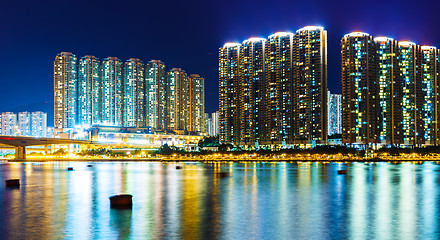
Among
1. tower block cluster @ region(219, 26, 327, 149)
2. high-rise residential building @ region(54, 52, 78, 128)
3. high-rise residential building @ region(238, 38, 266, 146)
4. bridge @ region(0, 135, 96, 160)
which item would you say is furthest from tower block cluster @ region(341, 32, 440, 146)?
high-rise residential building @ region(54, 52, 78, 128)

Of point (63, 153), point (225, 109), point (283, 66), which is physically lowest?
point (63, 153)

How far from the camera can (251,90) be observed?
159 m

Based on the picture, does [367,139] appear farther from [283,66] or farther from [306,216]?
[306,216]

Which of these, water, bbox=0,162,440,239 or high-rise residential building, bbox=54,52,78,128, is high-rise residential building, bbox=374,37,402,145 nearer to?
water, bbox=0,162,440,239

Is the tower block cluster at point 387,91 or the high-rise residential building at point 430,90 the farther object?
the high-rise residential building at point 430,90

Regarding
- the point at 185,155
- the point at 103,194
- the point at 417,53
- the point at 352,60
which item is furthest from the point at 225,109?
the point at 103,194

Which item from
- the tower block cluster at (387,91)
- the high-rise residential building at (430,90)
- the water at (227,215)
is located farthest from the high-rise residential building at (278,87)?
the water at (227,215)

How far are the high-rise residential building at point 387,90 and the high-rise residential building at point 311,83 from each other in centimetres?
1924

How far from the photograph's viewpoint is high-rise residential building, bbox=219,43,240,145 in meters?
166

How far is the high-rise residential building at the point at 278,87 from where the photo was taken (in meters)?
147

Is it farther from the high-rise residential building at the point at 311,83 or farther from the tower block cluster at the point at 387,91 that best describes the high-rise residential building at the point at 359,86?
the high-rise residential building at the point at 311,83

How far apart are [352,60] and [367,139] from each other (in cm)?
2581

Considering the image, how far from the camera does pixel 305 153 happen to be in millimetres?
132625

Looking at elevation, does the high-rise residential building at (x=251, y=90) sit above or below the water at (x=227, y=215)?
above
